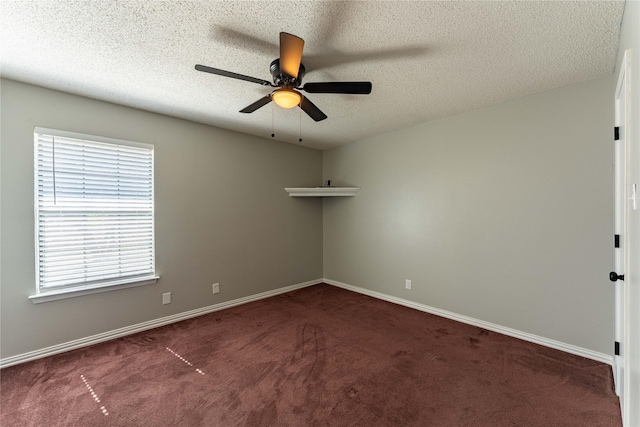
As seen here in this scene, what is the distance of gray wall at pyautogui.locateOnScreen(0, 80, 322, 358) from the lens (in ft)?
7.53

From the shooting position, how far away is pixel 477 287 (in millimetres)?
3012

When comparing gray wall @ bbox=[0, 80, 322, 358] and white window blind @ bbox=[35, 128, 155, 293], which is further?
white window blind @ bbox=[35, 128, 155, 293]

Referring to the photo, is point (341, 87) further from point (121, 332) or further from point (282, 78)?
point (121, 332)

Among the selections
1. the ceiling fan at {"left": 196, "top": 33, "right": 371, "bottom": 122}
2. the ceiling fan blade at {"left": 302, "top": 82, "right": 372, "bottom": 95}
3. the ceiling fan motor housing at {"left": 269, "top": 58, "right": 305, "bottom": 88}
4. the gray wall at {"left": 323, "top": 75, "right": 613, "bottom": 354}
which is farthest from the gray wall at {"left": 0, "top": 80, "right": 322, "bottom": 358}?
the ceiling fan blade at {"left": 302, "top": 82, "right": 372, "bottom": 95}

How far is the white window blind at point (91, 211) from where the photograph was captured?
2.43 meters

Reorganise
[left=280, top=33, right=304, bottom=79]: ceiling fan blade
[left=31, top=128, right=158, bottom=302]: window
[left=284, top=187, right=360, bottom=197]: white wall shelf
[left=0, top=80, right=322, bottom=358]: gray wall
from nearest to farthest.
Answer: [left=280, top=33, right=304, bottom=79]: ceiling fan blade → [left=0, top=80, right=322, bottom=358]: gray wall → [left=31, top=128, right=158, bottom=302]: window → [left=284, top=187, right=360, bottom=197]: white wall shelf

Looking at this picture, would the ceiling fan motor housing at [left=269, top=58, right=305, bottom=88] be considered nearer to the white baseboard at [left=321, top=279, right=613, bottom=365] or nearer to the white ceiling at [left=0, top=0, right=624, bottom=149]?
the white ceiling at [left=0, top=0, right=624, bottom=149]

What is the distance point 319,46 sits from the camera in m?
1.85

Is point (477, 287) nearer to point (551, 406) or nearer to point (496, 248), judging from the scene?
point (496, 248)

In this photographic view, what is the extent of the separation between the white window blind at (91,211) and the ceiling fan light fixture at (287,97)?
1973 mm

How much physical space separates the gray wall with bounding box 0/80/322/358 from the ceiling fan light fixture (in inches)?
76.4

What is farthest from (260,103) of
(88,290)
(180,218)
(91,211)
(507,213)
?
(507,213)

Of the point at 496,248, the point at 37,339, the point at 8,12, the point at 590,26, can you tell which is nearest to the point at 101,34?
the point at 8,12

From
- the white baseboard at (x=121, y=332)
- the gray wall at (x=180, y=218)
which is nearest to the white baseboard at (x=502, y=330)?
the gray wall at (x=180, y=218)
